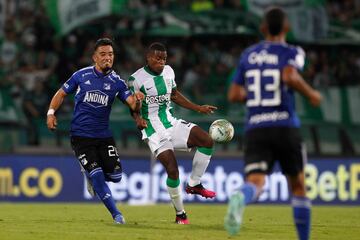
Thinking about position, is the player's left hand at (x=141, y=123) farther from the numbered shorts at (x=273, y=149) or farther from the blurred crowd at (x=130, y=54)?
the blurred crowd at (x=130, y=54)

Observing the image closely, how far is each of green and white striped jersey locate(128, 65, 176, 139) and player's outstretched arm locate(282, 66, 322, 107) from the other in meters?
4.47

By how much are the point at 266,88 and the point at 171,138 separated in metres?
4.28

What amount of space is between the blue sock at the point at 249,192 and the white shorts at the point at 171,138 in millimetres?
4114

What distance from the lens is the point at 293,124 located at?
31.9ft

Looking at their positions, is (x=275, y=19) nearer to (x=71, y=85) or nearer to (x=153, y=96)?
(x=153, y=96)

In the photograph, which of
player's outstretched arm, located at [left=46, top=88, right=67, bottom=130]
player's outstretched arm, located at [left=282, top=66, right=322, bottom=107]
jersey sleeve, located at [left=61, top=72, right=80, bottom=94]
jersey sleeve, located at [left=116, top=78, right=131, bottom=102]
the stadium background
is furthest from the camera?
the stadium background

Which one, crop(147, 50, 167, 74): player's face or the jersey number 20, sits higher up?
crop(147, 50, 167, 74): player's face

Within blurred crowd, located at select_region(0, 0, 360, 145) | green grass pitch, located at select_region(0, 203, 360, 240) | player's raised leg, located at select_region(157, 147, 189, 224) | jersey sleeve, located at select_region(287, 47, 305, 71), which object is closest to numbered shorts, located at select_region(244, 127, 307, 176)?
jersey sleeve, located at select_region(287, 47, 305, 71)

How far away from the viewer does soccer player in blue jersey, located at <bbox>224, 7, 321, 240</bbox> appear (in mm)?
9633

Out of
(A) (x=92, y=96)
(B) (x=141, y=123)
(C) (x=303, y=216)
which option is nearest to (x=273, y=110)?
(C) (x=303, y=216)

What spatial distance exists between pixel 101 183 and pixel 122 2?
486 inches

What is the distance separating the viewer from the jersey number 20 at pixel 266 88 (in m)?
9.63

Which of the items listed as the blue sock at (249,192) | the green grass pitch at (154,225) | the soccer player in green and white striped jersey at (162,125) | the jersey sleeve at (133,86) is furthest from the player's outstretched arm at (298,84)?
the jersey sleeve at (133,86)

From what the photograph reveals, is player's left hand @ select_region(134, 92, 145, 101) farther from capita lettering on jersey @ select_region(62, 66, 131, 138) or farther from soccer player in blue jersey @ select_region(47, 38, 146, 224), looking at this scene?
capita lettering on jersey @ select_region(62, 66, 131, 138)
